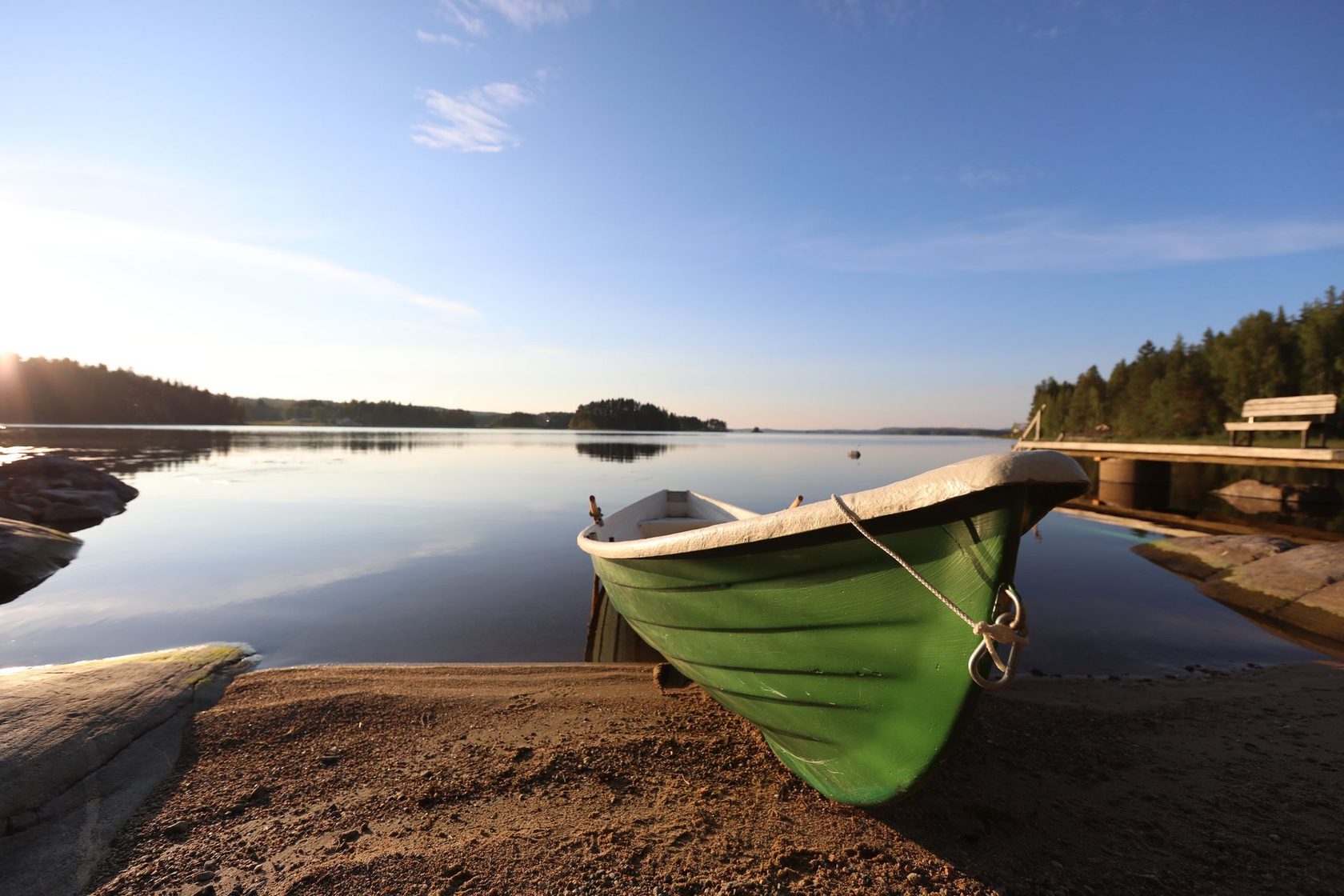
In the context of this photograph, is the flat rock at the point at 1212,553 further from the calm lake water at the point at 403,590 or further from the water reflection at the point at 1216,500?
the water reflection at the point at 1216,500

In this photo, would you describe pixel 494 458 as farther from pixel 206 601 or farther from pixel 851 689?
pixel 851 689

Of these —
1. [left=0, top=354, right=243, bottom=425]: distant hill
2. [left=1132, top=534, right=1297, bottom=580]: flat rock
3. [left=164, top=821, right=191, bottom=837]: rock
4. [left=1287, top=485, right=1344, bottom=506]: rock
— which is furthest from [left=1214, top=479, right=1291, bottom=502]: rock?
[left=0, top=354, right=243, bottom=425]: distant hill

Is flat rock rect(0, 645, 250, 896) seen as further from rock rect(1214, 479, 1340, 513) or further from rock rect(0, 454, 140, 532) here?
rock rect(1214, 479, 1340, 513)

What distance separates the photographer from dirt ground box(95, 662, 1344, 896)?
3.04 metres

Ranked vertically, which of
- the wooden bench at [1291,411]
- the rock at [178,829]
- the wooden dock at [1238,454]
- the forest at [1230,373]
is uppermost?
the forest at [1230,373]

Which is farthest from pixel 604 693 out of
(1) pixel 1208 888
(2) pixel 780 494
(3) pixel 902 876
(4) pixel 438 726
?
(2) pixel 780 494

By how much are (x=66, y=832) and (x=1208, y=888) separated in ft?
21.2

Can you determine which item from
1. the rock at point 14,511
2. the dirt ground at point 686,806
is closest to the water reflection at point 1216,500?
the dirt ground at point 686,806

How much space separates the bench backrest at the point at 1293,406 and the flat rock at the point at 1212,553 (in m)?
10.2

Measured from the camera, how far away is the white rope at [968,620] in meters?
2.09

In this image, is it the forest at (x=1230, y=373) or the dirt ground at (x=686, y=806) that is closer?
the dirt ground at (x=686, y=806)

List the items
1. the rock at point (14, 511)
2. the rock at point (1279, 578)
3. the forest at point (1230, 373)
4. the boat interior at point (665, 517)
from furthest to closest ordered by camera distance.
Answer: the forest at point (1230, 373) → the rock at point (14, 511) → the rock at point (1279, 578) → the boat interior at point (665, 517)

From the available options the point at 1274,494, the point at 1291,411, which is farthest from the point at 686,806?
the point at 1274,494

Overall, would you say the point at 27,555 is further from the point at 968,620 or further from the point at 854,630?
the point at 968,620
